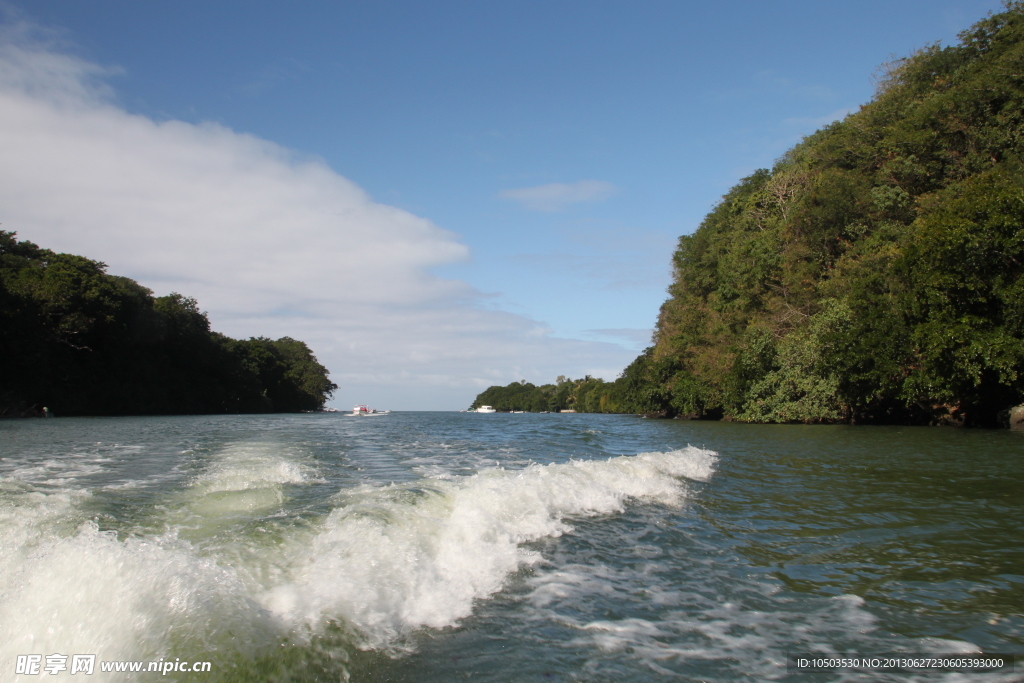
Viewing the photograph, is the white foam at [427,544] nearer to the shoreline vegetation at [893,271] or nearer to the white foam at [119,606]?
the white foam at [119,606]

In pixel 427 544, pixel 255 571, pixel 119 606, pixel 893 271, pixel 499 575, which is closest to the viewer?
pixel 119 606

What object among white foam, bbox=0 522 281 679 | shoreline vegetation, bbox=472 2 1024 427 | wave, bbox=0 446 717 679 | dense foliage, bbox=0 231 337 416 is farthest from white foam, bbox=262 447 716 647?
dense foliage, bbox=0 231 337 416

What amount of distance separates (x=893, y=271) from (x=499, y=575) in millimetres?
26720

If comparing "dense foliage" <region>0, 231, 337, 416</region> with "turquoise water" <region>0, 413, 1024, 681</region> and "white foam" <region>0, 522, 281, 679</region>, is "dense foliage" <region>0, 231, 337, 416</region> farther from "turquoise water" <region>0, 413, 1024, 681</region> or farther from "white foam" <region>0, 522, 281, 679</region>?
"white foam" <region>0, 522, 281, 679</region>

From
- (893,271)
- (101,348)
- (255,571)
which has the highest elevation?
(893,271)

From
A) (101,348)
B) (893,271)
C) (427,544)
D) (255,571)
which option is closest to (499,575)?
(427,544)

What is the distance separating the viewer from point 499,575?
5.19m

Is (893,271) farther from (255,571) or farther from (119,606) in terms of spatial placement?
(119,606)

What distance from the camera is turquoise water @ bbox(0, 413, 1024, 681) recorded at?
3.59 meters

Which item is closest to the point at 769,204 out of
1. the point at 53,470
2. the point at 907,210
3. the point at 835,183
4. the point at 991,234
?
the point at 835,183

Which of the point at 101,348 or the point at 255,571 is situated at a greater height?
the point at 101,348

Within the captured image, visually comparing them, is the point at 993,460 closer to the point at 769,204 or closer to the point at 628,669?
the point at 628,669

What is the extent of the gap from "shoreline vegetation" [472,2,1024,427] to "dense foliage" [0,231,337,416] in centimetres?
4512

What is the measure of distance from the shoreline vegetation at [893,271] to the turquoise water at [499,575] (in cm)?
1513
